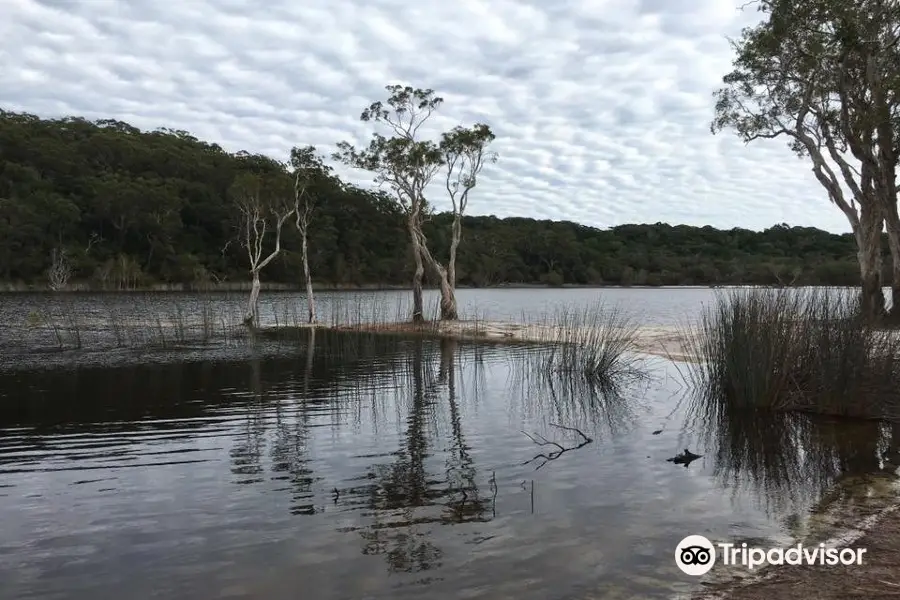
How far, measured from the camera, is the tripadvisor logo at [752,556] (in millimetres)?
4359

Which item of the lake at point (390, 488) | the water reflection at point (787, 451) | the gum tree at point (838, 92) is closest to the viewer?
the lake at point (390, 488)

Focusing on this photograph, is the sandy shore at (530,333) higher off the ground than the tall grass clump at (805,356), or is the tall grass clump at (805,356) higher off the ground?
the tall grass clump at (805,356)

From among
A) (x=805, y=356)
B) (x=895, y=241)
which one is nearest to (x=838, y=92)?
(x=895, y=241)

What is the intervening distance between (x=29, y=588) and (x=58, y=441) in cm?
508

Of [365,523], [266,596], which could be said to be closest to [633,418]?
[365,523]

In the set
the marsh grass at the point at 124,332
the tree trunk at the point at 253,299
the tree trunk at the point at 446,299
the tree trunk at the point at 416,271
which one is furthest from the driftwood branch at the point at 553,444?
the tree trunk at the point at 253,299

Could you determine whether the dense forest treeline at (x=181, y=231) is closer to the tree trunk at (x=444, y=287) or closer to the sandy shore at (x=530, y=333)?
the tree trunk at (x=444, y=287)

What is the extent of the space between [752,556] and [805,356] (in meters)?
5.87

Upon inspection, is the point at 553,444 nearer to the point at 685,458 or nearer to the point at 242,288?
the point at 685,458

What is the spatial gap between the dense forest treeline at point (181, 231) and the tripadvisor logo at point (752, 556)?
2067 inches

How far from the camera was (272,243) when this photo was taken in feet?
281

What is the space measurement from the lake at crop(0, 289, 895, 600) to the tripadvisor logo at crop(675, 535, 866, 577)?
0.15m

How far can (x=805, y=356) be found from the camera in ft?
30.9

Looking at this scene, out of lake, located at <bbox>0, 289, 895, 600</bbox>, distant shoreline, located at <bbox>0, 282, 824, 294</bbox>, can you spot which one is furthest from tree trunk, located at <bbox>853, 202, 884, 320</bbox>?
distant shoreline, located at <bbox>0, 282, 824, 294</bbox>
